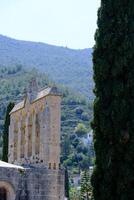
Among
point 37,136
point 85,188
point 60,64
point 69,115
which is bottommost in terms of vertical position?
point 85,188

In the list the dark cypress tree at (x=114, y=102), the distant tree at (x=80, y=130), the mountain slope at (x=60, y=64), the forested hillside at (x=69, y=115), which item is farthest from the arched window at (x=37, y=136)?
the mountain slope at (x=60, y=64)

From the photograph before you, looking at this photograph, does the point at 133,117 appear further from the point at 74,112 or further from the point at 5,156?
the point at 74,112

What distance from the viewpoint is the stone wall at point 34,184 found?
808 inches

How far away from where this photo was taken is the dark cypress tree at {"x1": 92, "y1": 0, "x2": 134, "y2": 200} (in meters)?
15.6

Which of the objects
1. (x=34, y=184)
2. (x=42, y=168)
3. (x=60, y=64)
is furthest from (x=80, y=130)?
(x=42, y=168)

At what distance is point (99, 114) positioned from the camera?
54.1 feet

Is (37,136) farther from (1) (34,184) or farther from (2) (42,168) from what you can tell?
(1) (34,184)

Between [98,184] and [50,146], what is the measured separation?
433cm

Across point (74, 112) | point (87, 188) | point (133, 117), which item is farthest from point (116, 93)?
point (74, 112)

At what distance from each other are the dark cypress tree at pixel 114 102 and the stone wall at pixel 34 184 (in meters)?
4.39

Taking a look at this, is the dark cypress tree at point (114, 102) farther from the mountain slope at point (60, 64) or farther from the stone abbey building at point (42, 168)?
the mountain slope at point (60, 64)

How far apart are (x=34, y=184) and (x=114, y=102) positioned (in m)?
6.20

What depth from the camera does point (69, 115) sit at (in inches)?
4619

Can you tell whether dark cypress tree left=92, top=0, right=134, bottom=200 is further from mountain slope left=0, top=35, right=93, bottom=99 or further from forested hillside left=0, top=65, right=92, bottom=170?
mountain slope left=0, top=35, right=93, bottom=99
